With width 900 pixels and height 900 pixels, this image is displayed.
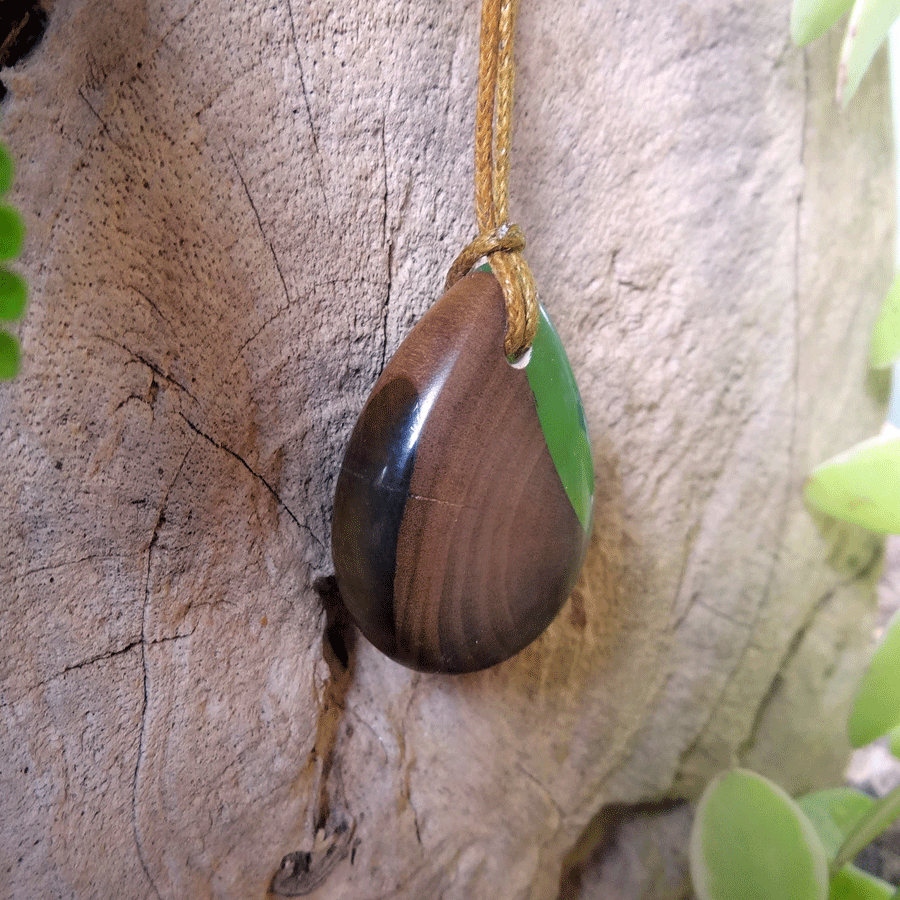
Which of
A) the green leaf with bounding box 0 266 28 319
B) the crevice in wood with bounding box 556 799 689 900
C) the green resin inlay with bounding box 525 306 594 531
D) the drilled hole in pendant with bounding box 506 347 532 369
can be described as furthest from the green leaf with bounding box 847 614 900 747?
the green leaf with bounding box 0 266 28 319

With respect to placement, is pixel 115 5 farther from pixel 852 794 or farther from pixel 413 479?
pixel 852 794

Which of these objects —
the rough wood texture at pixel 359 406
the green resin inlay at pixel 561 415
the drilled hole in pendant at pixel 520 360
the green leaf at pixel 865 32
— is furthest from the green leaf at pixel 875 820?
the green leaf at pixel 865 32

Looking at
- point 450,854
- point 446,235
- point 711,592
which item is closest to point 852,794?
point 711,592

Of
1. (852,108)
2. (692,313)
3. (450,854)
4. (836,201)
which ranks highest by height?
(852,108)

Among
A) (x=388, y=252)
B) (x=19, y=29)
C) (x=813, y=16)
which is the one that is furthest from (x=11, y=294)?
(x=813, y=16)

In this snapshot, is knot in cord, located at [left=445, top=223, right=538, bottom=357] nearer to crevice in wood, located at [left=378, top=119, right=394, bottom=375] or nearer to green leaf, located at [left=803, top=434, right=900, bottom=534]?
crevice in wood, located at [left=378, top=119, right=394, bottom=375]

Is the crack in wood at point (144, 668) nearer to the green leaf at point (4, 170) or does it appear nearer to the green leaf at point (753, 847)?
the green leaf at point (4, 170)

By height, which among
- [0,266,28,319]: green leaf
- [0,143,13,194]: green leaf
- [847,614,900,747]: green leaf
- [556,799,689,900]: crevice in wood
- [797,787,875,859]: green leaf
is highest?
[0,143,13,194]: green leaf
